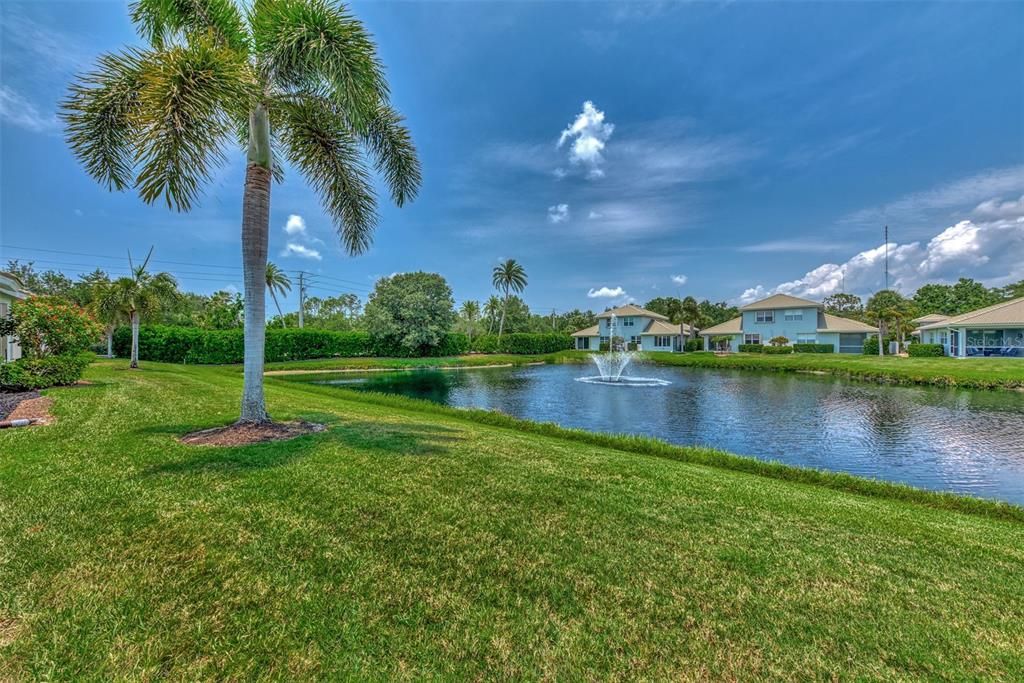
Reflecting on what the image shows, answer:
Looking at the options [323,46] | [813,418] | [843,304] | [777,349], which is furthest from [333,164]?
Result: [843,304]

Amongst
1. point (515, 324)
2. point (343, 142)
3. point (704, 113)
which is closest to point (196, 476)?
point (343, 142)

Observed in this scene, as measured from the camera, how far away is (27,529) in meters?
3.34

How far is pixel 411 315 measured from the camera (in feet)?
129

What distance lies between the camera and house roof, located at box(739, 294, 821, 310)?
1772 inches

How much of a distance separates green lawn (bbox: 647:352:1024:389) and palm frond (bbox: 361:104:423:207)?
94.9ft

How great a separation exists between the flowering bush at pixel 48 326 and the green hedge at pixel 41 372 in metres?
0.26

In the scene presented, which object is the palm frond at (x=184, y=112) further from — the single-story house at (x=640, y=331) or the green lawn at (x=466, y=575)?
Result: the single-story house at (x=640, y=331)

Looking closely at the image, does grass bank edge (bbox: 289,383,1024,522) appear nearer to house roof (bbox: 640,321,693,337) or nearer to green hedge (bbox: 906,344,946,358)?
green hedge (bbox: 906,344,946,358)

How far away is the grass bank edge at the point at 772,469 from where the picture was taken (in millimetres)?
5996

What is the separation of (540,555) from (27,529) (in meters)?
4.13

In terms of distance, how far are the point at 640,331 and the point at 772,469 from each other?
162 feet

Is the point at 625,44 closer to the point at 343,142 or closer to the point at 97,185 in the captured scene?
the point at 343,142

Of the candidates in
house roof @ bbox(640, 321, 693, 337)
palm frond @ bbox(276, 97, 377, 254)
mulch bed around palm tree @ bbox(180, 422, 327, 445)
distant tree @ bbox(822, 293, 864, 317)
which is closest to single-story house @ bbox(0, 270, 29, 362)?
mulch bed around palm tree @ bbox(180, 422, 327, 445)

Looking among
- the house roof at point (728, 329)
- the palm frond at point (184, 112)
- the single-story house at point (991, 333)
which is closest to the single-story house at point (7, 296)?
the palm frond at point (184, 112)
